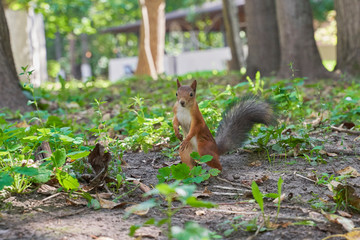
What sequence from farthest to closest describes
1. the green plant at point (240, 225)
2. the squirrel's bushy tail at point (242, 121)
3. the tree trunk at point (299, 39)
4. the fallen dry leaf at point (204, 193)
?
the tree trunk at point (299, 39)
the squirrel's bushy tail at point (242, 121)
the fallen dry leaf at point (204, 193)
the green plant at point (240, 225)

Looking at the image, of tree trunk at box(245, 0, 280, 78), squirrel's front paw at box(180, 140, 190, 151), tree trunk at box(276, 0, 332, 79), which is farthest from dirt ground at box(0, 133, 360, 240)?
tree trunk at box(245, 0, 280, 78)

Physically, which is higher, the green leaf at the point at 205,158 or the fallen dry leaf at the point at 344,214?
the green leaf at the point at 205,158

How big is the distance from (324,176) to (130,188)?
1.07m

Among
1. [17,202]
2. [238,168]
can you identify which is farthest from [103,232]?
[238,168]

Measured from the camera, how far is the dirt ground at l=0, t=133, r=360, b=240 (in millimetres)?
1743

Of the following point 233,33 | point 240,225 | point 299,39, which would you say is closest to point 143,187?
point 240,225

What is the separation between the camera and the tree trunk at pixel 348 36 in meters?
5.91

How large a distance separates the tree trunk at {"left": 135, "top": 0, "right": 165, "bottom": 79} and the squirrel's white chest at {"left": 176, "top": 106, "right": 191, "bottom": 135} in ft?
30.4

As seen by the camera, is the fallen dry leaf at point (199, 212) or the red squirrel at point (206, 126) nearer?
the fallen dry leaf at point (199, 212)

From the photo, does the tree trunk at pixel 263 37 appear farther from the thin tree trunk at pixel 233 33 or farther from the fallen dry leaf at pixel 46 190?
the fallen dry leaf at pixel 46 190

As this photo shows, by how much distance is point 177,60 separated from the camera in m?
21.3

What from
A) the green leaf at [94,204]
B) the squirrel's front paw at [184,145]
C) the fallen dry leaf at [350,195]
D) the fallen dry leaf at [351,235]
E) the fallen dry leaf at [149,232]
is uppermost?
the squirrel's front paw at [184,145]

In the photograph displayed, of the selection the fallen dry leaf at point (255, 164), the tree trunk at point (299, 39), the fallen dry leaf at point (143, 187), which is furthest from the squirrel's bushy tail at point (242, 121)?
the tree trunk at point (299, 39)

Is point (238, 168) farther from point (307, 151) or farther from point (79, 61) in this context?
point (79, 61)
